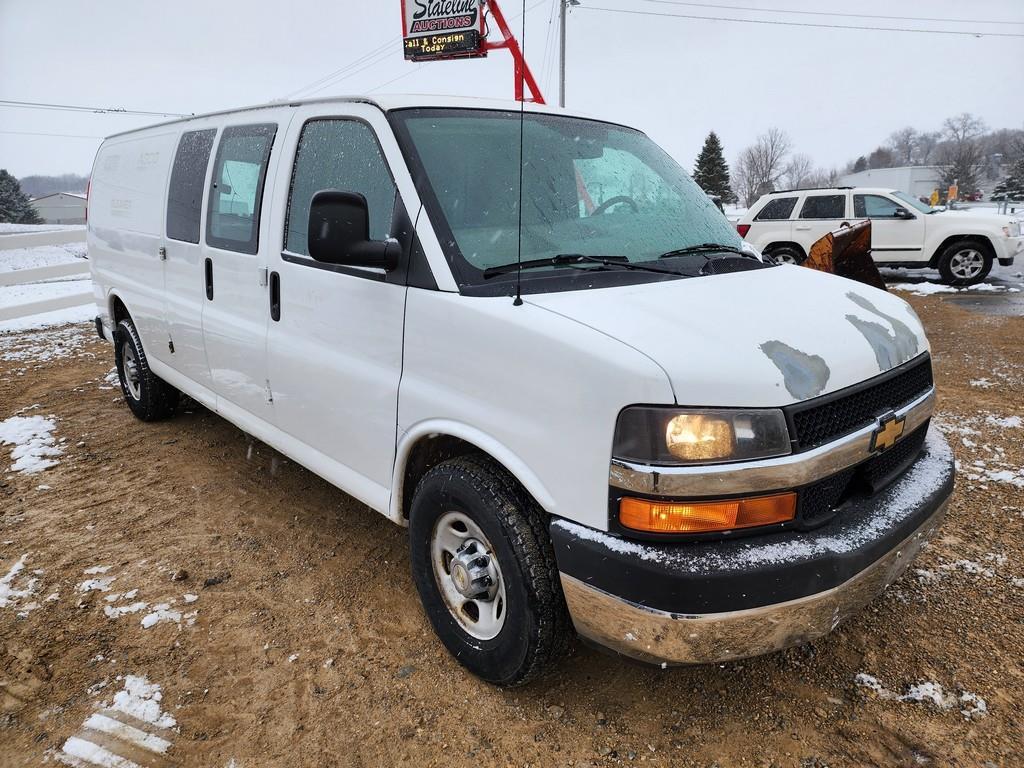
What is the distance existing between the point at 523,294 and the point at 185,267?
273 centimetres

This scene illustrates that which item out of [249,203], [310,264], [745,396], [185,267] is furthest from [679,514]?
[185,267]

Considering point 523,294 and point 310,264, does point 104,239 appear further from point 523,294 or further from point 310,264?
point 523,294

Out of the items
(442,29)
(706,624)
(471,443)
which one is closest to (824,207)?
(442,29)

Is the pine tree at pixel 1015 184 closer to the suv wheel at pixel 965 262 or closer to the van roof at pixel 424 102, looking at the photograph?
the suv wheel at pixel 965 262

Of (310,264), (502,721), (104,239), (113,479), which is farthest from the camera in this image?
(104,239)

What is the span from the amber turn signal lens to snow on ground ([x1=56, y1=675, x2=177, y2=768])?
1.77 meters

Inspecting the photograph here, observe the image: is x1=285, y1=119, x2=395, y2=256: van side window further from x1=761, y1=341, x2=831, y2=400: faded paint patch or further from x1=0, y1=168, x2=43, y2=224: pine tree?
x1=0, y1=168, x2=43, y2=224: pine tree

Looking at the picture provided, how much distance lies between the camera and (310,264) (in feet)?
9.77

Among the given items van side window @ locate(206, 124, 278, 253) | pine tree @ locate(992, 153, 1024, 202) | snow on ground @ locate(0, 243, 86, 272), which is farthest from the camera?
pine tree @ locate(992, 153, 1024, 202)

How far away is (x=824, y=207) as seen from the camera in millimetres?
12812

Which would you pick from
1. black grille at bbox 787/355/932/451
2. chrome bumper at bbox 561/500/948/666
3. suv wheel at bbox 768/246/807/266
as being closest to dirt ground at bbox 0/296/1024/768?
chrome bumper at bbox 561/500/948/666

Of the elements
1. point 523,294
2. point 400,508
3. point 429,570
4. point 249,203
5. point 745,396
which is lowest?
point 429,570

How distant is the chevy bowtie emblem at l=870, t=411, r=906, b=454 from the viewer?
220 cm

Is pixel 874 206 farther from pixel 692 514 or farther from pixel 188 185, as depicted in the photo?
pixel 692 514
